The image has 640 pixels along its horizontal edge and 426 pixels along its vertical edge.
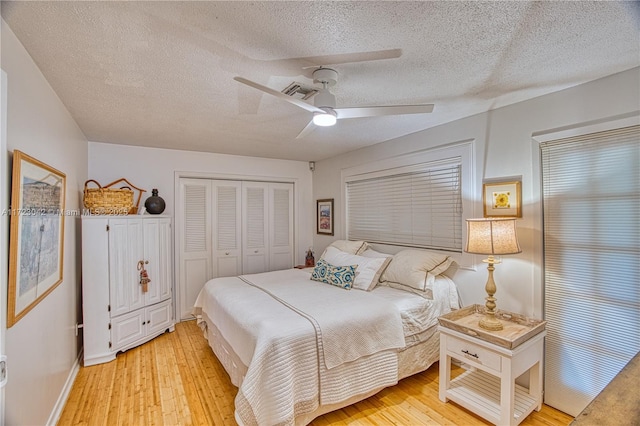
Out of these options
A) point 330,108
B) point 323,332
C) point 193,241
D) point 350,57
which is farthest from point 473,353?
point 193,241

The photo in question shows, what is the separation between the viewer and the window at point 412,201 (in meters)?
2.94

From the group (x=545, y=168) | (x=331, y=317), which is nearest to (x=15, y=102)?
(x=331, y=317)

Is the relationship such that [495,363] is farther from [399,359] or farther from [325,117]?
[325,117]

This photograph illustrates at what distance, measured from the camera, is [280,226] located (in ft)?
16.1

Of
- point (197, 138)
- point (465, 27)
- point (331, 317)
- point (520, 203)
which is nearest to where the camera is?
point (465, 27)

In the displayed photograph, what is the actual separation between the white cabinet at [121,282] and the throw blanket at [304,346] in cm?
115

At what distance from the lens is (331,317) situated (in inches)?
Result: 86.1

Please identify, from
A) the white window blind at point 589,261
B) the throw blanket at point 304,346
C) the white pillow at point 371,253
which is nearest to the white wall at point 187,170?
the white pillow at point 371,253

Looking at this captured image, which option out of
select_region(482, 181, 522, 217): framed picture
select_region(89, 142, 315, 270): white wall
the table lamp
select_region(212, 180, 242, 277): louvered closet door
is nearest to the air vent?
the table lamp

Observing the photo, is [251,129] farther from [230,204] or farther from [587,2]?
[587,2]

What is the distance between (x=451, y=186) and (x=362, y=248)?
4.34ft

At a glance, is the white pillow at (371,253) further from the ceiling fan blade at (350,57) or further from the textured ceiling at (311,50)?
the ceiling fan blade at (350,57)

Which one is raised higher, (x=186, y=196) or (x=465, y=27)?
(x=465, y=27)

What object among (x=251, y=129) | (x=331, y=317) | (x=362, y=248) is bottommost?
(x=331, y=317)
